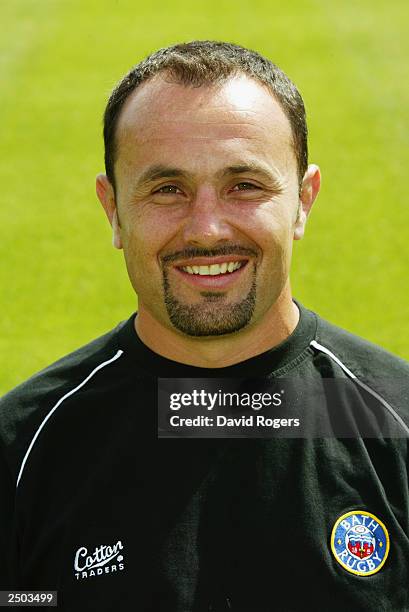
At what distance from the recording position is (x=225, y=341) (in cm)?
259

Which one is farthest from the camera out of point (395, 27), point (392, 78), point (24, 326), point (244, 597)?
point (395, 27)

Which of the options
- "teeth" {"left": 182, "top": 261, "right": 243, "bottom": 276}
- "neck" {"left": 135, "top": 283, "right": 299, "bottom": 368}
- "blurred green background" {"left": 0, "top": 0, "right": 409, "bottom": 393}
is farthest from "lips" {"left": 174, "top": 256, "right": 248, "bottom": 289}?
"blurred green background" {"left": 0, "top": 0, "right": 409, "bottom": 393}

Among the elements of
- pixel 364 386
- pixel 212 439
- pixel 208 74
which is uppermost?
pixel 208 74

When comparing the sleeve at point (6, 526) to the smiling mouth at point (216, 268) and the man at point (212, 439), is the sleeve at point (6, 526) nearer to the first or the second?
the man at point (212, 439)

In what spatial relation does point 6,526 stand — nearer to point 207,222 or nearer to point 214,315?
point 214,315

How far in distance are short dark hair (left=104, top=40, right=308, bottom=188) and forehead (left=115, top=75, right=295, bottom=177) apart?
24mm

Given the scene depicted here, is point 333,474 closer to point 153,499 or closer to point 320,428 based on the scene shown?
point 320,428

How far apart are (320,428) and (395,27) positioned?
12310 millimetres

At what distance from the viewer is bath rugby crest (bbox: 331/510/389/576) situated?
245 cm

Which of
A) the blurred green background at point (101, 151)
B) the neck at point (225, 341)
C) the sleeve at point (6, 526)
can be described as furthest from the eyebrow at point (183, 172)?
the blurred green background at point (101, 151)

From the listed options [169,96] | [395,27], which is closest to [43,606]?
[169,96]

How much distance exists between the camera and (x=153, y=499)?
2.51 meters

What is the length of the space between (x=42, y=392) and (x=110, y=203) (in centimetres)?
52

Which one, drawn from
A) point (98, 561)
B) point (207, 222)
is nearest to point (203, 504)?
point (98, 561)
